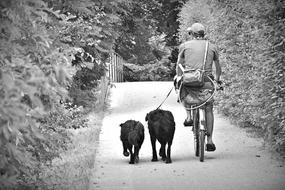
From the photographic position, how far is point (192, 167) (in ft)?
33.7

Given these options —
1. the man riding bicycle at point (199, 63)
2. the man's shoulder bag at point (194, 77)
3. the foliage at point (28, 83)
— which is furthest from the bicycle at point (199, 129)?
the foliage at point (28, 83)

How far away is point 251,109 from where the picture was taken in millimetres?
12633

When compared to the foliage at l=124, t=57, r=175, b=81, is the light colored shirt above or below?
above

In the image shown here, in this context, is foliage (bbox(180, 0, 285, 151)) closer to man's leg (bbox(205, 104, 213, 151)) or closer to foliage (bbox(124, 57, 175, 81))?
man's leg (bbox(205, 104, 213, 151))

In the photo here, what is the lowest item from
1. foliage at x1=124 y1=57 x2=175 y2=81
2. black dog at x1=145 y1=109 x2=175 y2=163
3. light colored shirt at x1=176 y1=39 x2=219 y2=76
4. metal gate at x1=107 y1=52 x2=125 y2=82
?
foliage at x1=124 y1=57 x2=175 y2=81

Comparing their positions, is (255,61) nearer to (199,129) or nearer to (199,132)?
(199,129)

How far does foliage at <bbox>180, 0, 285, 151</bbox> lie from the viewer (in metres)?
10.6

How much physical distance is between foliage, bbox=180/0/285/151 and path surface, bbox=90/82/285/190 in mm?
494

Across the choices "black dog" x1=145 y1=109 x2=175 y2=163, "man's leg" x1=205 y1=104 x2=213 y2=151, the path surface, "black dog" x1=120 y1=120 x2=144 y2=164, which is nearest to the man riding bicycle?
"man's leg" x1=205 y1=104 x2=213 y2=151

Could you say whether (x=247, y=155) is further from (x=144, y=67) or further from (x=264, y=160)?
(x=144, y=67)

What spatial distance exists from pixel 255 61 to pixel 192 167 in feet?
9.03

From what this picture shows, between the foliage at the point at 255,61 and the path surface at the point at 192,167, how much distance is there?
49 centimetres

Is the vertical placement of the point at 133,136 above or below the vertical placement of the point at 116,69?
above

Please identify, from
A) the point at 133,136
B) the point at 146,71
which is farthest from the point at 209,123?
the point at 146,71
